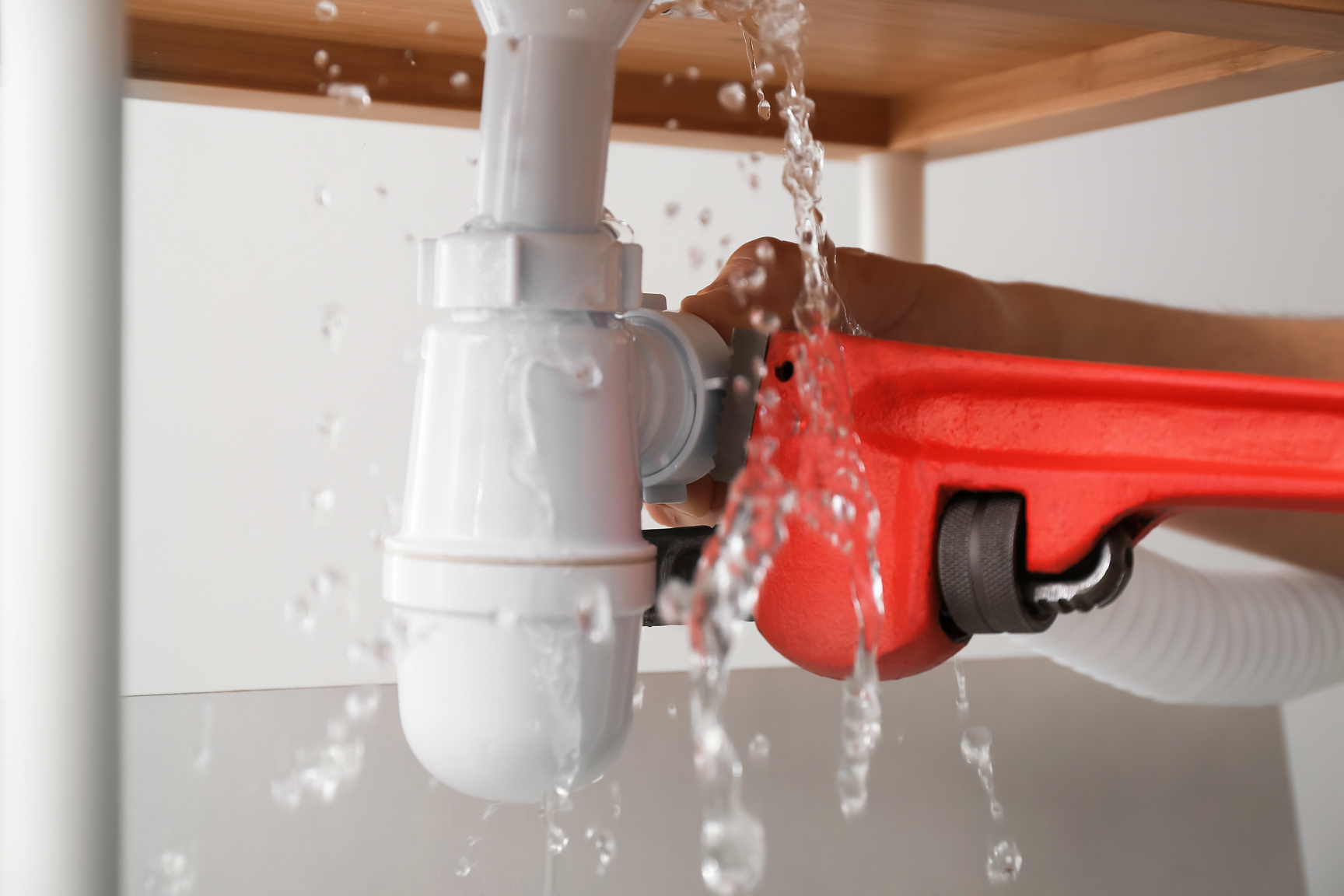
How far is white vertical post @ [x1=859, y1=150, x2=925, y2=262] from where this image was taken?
0.83 m

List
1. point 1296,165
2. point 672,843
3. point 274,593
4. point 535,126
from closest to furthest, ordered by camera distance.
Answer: point 535,126 → point 672,843 → point 274,593 → point 1296,165

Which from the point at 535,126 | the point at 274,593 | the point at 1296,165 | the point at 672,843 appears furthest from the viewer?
the point at 1296,165

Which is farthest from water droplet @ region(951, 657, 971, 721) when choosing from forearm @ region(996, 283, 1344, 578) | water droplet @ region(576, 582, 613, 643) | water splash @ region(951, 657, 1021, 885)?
water droplet @ region(576, 582, 613, 643)

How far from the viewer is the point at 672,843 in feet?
2.18

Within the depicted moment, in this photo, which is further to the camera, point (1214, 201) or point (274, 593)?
point (1214, 201)

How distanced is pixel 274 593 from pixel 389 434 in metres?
0.14

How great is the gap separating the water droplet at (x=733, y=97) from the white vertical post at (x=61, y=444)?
307mm

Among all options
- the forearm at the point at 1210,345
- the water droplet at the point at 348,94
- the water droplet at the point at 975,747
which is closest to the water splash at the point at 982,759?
the water droplet at the point at 975,747

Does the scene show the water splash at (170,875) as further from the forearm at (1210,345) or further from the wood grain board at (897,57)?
the forearm at (1210,345)

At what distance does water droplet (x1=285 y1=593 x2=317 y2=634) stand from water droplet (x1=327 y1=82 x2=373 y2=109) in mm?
357

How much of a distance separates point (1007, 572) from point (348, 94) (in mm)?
383

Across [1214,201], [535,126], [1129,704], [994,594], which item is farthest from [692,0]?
[1214,201]

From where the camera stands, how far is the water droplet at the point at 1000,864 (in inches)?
29.6

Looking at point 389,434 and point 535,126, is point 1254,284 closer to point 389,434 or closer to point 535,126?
point 389,434
